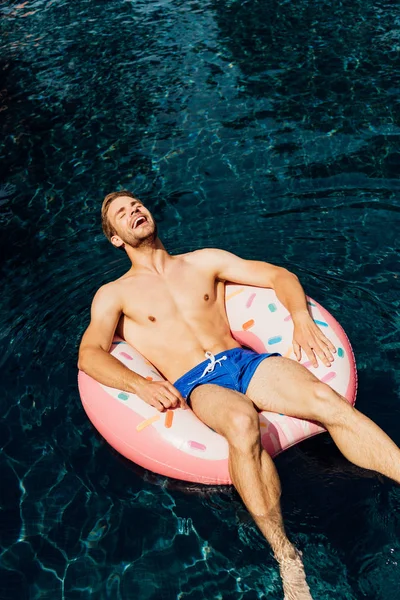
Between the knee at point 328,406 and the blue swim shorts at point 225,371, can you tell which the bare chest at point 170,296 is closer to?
the blue swim shorts at point 225,371

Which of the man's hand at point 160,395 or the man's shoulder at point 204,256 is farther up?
the man's shoulder at point 204,256

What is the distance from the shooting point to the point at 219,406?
329cm

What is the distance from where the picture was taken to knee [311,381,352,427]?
3145 millimetres

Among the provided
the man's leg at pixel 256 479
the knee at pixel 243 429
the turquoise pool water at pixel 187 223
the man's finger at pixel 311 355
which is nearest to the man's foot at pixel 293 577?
the man's leg at pixel 256 479

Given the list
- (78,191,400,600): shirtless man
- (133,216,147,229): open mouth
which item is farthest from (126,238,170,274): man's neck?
(133,216,147,229): open mouth

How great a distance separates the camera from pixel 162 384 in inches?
135

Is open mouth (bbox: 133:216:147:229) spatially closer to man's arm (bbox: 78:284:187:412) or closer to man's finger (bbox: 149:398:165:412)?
man's arm (bbox: 78:284:187:412)

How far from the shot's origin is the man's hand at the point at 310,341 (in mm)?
3557

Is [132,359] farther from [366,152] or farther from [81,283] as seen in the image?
[366,152]

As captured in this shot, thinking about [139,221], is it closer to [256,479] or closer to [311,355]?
[311,355]

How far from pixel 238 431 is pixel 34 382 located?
64.7 inches

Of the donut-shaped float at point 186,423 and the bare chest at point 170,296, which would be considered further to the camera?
the bare chest at point 170,296

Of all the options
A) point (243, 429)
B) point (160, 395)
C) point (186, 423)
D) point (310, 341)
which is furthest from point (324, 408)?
point (160, 395)

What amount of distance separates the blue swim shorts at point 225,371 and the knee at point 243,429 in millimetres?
370
